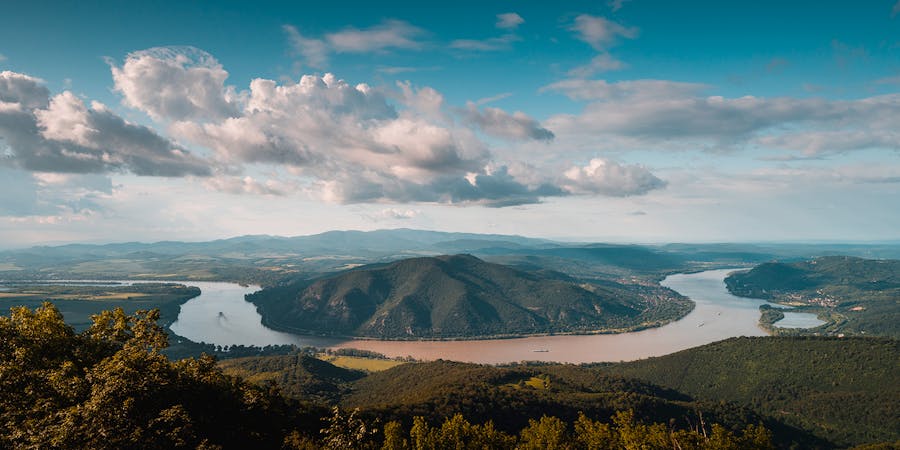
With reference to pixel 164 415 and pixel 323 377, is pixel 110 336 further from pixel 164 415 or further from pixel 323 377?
pixel 323 377

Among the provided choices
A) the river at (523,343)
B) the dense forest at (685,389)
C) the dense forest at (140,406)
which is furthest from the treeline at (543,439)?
the river at (523,343)

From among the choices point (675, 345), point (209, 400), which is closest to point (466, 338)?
point (675, 345)

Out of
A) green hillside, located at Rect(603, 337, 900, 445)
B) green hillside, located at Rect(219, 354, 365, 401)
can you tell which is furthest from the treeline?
green hillside, located at Rect(603, 337, 900, 445)

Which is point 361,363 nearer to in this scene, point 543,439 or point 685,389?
point 685,389

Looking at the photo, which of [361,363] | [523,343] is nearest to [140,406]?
[361,363]

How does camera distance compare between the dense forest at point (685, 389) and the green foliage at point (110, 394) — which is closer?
the green foliage at point (110, 394)

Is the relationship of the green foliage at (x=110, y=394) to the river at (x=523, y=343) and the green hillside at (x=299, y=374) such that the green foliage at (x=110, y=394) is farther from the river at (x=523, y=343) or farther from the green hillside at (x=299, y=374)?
the river at (x=523, y=343)

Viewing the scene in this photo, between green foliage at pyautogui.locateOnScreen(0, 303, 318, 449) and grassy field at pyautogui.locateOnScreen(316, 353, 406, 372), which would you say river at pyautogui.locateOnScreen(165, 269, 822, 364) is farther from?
green foliage at pyautogui.locateOnScreen(0, 303, 318, 449)

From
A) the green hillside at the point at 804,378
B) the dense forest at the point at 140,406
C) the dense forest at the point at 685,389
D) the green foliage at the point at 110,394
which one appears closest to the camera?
the green foliage at the point at 110,394
